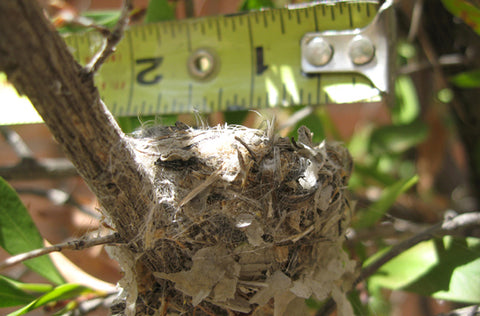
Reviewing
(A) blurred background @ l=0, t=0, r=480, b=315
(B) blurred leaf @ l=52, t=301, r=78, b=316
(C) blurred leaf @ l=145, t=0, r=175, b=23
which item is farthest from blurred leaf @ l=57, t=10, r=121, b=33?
(B) blurred leaf @ l=52, t=301, r=78, b=316

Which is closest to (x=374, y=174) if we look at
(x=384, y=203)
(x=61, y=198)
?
(x=384, y=203)

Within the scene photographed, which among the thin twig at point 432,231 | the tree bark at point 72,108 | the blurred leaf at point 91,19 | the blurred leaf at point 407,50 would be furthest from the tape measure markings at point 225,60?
the blurred leaf at point 407,50

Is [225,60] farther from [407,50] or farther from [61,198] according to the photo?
[407,50]

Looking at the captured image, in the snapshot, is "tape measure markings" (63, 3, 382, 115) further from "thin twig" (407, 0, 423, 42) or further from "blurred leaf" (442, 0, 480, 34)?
"thin twig" (407, 0, 423, 42)

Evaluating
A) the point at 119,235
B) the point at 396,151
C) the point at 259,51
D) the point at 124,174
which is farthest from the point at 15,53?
the point at 396,151

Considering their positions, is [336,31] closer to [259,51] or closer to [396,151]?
[259,51]

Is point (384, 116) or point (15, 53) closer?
point (15, 53)

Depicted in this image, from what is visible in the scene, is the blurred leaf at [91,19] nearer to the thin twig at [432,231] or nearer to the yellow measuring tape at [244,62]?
the yellow measuring tape at [244,62]
